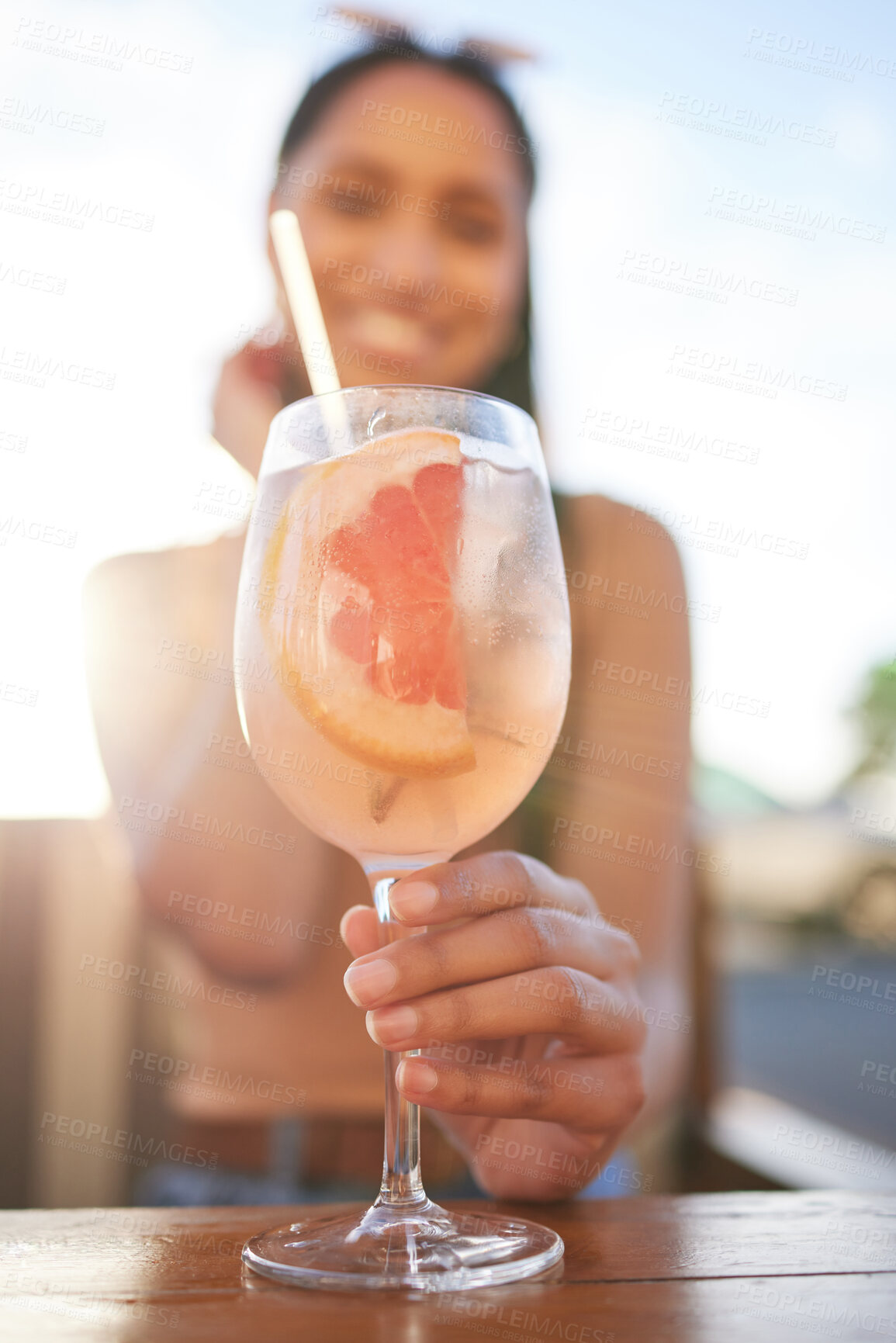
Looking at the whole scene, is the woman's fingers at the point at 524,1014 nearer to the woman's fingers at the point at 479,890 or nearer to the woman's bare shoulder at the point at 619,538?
the woman's fingers at the point at 479,890

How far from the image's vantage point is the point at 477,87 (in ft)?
7.68

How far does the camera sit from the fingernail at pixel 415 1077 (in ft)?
2.47

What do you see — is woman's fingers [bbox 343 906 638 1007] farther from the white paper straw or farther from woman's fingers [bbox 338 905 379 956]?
the white paper straw

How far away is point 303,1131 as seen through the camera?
2043 mm

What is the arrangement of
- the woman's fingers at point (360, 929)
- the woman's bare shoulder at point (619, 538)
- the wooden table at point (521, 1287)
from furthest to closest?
the woman's bare shoulder at point (619, 538) → the woman's fingers at point (360, 929) → the wooden table at point (521, 1287)

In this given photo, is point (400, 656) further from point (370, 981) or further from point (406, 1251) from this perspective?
point (406, 1251)

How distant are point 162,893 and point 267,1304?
151 cm

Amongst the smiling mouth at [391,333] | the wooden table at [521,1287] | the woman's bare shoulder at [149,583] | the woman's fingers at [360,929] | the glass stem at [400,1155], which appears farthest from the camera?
the woman's bare shoulder at [149,583]

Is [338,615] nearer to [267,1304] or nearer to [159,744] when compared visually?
[267,1304]

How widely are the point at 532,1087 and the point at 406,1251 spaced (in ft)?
0.78

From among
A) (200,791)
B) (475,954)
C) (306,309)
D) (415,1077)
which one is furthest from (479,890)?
(200,791)

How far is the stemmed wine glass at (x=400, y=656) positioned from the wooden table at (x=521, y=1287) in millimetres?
56

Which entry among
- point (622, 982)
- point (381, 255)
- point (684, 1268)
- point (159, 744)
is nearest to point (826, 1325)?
point (684, 1268)

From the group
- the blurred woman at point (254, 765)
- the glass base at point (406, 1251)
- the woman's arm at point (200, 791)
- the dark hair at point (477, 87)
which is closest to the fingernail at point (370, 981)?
the glass base at point (406, 1251)
